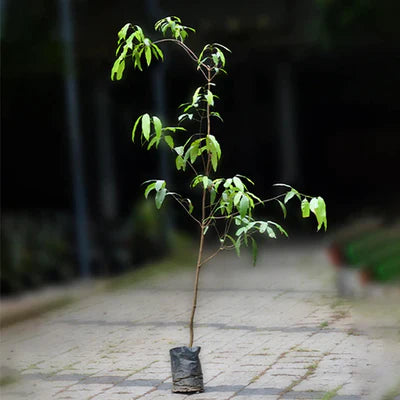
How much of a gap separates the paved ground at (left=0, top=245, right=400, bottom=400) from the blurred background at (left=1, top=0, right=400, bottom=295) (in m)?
1.98

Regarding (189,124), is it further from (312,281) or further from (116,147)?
(312,281)

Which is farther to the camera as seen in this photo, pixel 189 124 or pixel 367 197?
pixel 367 197

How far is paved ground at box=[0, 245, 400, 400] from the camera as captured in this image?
537 centimetres

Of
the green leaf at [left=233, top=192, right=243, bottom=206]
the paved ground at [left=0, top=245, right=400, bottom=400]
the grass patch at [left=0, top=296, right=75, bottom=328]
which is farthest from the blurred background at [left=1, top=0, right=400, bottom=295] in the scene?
the green leaf at [left=233, top=192, right=243, bottom=206]

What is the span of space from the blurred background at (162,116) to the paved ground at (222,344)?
77.8 inches

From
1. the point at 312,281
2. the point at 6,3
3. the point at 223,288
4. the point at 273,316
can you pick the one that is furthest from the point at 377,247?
the point at 6,3

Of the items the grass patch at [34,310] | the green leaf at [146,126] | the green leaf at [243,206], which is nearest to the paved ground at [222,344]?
the grass patch at [34,310]

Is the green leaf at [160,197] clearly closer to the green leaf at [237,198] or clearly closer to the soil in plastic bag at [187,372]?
the green leaf at [237,198]

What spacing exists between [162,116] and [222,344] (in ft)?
19.0

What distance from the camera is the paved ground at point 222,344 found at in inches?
211

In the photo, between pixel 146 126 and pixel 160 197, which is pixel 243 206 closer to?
pixel 160 197

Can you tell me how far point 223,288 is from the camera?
374 inches

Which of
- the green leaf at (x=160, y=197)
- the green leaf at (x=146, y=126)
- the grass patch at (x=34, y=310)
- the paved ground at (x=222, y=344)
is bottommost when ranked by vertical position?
the paved ground at (x=222, y=344)

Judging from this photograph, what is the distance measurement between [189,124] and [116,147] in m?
1.52
